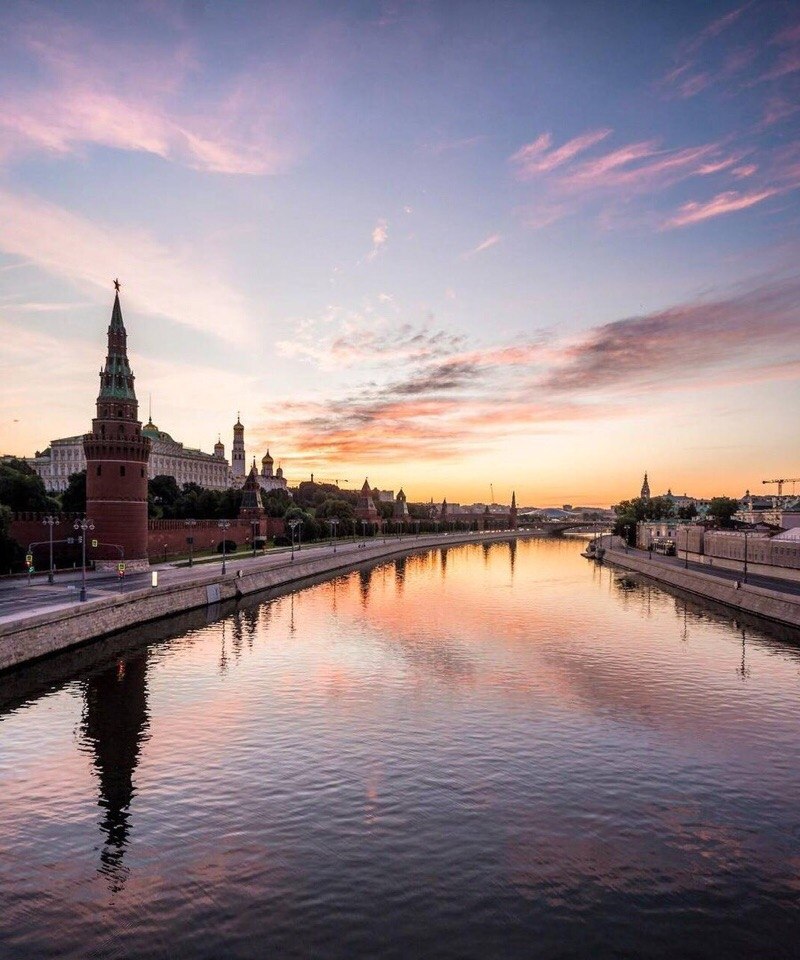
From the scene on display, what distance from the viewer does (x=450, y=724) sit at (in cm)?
2723

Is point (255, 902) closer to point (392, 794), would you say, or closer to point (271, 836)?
point (271, 836)

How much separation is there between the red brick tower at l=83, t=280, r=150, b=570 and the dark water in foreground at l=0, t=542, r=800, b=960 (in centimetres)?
3059

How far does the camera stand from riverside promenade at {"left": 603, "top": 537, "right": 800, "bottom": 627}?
172ft

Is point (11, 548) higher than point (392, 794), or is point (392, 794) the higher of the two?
point (11, 548)

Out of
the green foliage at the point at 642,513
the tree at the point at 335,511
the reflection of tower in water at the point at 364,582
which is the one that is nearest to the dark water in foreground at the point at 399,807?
the reflection of tower in water at the point at 364,582

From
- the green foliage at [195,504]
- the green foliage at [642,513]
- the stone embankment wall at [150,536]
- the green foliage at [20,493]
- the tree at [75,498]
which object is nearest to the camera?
the stone embankment wall at [150,536]

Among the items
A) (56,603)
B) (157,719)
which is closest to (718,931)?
(157,719)

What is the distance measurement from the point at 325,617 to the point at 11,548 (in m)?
27.4

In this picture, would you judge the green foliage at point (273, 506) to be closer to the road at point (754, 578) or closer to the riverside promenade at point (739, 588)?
the riverside promenade at point (739, 588)

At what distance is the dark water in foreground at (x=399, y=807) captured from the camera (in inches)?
567

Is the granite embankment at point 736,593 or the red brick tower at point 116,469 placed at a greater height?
the red brick tower at point 116,469

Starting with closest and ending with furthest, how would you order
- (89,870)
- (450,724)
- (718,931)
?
(718,931)
(89,870)
(450,724)

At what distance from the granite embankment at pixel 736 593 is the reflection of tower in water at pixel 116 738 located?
45070 millimetres

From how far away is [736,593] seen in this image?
2413 inches
